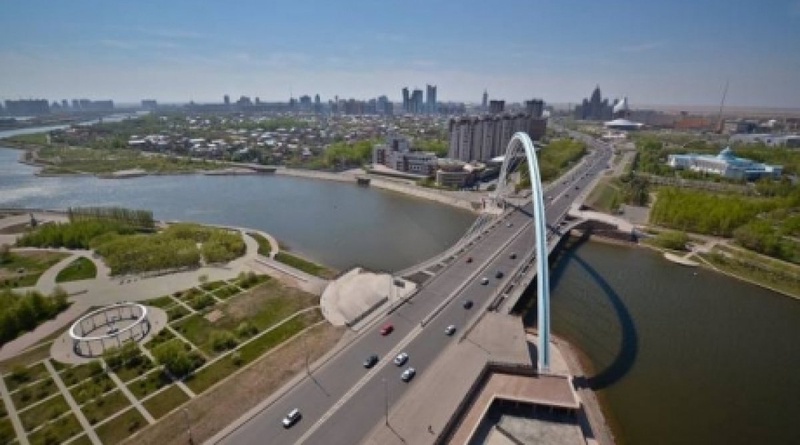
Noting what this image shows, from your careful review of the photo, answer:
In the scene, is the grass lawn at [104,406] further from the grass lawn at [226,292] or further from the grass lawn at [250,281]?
the grass lawn at [250,281]

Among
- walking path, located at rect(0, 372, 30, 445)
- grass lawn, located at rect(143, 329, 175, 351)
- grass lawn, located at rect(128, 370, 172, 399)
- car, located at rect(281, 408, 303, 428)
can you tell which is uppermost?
car, located at rect(281, 408, 303, 428)

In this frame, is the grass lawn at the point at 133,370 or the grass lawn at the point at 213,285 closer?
the grass lawn at the point at 133,370

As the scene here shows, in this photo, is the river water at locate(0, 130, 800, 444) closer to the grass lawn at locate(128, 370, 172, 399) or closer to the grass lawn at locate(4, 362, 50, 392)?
the grass lawn at locate(128, 370, 172, 399)

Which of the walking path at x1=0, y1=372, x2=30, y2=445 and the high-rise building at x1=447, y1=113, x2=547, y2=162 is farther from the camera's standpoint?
the high-rise building at x1=447, y1=113, x2=547, y2=162

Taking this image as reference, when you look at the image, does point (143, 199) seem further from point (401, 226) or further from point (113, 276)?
point (401, 226)

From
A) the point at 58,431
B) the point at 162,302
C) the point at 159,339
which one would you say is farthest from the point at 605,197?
the point at 58,431

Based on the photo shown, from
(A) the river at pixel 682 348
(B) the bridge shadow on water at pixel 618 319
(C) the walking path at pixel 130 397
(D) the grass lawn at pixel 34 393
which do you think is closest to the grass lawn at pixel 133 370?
(C) the walking path at pixel 130 397

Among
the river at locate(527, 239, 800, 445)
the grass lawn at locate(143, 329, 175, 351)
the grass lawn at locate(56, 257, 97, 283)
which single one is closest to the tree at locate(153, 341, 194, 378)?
the grass lawn at locate(143, 329, 175, 351)

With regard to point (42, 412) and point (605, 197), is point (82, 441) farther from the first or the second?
point (605, 197)
